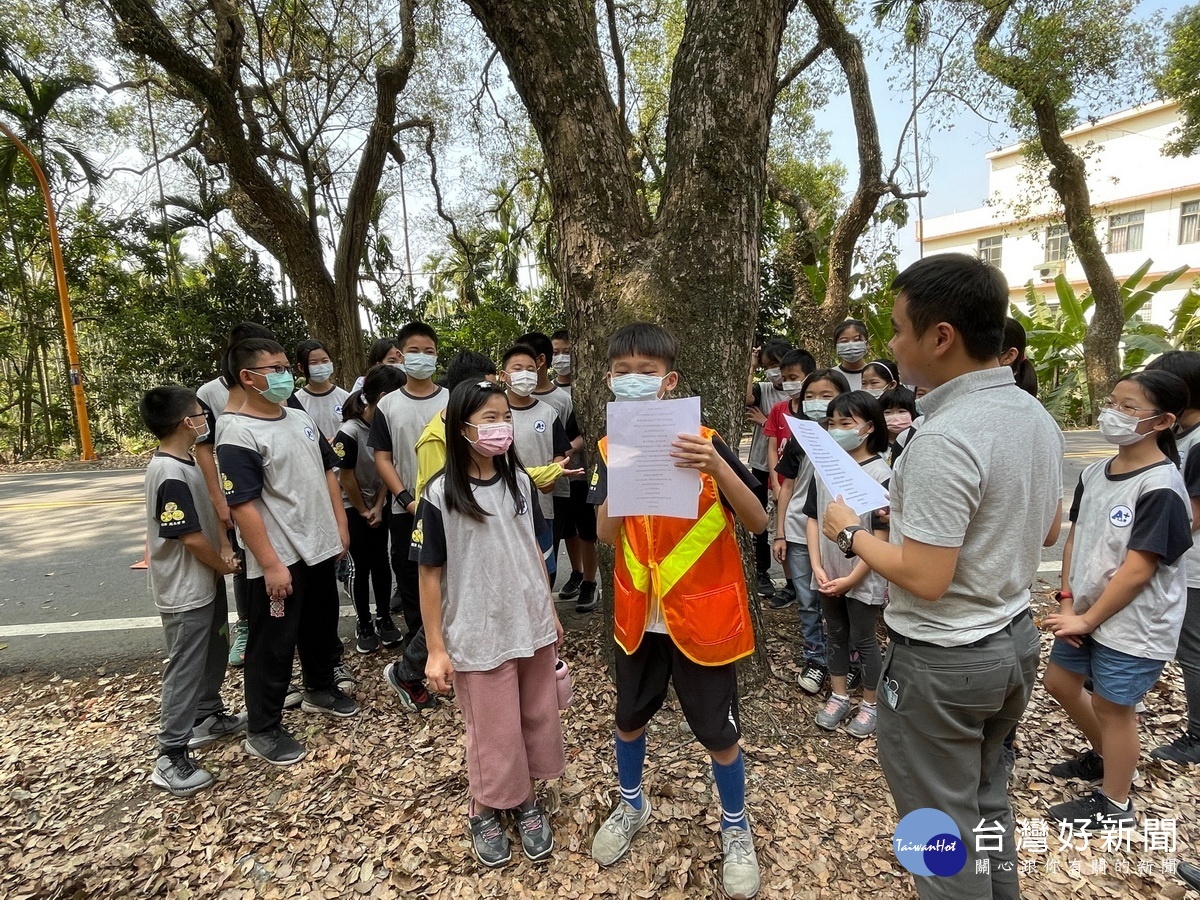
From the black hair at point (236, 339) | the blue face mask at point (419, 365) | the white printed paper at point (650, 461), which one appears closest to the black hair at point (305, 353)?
the black hair at point (236, 339)

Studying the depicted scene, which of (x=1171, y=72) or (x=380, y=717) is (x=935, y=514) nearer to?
(x=380, y=717)

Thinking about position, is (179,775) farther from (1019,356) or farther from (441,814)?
(1019,356)

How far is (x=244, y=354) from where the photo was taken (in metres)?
2.98

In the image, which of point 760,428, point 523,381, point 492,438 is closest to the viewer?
point 492,438

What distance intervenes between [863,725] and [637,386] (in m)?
2.18

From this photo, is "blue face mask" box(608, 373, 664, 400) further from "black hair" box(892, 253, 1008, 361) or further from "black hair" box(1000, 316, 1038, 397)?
"black hair" box(1000, 316, 1038, 397)

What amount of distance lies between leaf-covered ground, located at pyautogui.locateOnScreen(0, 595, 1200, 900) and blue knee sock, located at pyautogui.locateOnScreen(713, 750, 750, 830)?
21 cm

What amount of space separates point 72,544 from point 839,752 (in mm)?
7873

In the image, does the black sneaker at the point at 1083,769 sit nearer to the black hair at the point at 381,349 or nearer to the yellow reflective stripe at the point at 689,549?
the yellow reflective stripe at the point at 689,549

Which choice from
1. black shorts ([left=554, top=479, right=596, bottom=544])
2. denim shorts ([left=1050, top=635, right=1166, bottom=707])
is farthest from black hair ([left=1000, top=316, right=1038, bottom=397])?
black shorts ([left=554, top=479, right=596, bottom=544])

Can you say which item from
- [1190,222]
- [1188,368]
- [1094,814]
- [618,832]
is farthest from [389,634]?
[1190,222]

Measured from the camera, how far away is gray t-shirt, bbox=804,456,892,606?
→ 9.66 ft

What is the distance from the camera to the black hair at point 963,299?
1.55 metres

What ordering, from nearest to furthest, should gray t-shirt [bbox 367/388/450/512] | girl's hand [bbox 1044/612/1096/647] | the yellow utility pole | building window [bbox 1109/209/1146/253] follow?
1. girl's hand [bbox 1044/612/1096/647]
2. gray t-shirt [bbox 367/388/450/512]
3. the yellow utility pole
4. building window [bbox 1109/209/1146/253]
